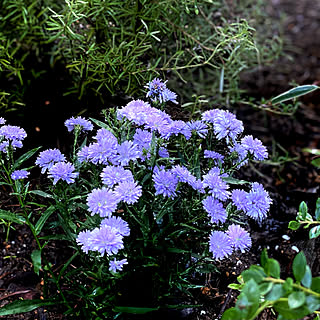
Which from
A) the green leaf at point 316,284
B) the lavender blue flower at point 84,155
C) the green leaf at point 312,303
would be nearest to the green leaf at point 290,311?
the green leaf at point 312,303

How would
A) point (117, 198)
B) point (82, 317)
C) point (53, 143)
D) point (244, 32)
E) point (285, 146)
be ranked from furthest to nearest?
1. point (285, 146)
2. point (53, 143)
3. point (244, 32)
4. point (82, 317)
5. point (117, 198)

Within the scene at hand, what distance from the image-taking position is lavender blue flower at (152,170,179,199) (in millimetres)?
1142

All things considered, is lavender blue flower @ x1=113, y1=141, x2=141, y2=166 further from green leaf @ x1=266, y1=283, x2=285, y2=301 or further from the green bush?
the green bush

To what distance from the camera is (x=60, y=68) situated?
2.21 meters

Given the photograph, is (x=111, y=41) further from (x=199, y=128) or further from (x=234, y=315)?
(x=234, y=315)

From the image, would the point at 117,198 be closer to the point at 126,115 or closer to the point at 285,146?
A: the point at 126,115

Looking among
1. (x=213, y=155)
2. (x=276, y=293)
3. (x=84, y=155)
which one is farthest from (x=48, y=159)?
(x=276, y=293)

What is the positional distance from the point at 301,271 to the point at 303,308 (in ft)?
0.29

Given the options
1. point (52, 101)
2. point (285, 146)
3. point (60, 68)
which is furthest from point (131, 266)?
point (285, 146)

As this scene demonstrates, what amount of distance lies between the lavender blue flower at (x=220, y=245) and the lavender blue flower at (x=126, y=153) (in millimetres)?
297

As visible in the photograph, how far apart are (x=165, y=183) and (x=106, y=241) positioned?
0.23 meters

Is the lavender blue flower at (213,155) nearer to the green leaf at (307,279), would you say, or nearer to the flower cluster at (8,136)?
the green leaf at (307,279)

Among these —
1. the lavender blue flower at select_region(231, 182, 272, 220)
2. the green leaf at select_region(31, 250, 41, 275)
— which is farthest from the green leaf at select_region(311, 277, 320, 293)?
the green leaf at select_region(31, 250, 41, 275)

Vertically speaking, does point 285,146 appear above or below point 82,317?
above
